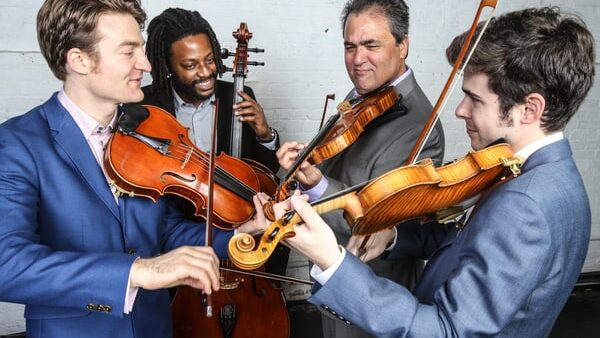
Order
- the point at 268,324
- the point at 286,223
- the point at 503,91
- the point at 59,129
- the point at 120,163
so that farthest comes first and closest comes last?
1. the point at 268,324
2. the point at 120,163
3. the point at 59,129
4. the point at 503,91
5. the point at 286,223

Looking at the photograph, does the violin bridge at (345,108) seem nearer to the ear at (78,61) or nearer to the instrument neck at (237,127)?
the instrument neck at (237,127)

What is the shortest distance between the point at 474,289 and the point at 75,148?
44.6 inches

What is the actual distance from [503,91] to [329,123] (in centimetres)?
90

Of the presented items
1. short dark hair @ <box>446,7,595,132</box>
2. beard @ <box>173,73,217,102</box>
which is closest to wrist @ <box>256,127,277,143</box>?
beard @ <box>173,73,217,102</box>

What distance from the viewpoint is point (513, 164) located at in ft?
3.82

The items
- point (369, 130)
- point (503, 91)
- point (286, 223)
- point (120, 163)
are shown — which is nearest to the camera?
point (286, 223)

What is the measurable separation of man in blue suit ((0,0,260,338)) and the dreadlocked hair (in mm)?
823

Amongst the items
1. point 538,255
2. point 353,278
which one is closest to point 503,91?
point 538,255

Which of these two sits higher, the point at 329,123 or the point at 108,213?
the point at 329,123

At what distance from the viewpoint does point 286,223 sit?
105 centimetres

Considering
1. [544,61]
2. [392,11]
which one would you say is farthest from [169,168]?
[544,61]

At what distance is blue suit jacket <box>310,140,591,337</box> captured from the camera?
3.44ft

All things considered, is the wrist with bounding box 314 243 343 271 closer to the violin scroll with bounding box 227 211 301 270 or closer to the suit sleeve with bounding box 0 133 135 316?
the violin scroll with bounding box 227 211 301 270

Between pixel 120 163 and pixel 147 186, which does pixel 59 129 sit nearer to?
pixel 120 163
